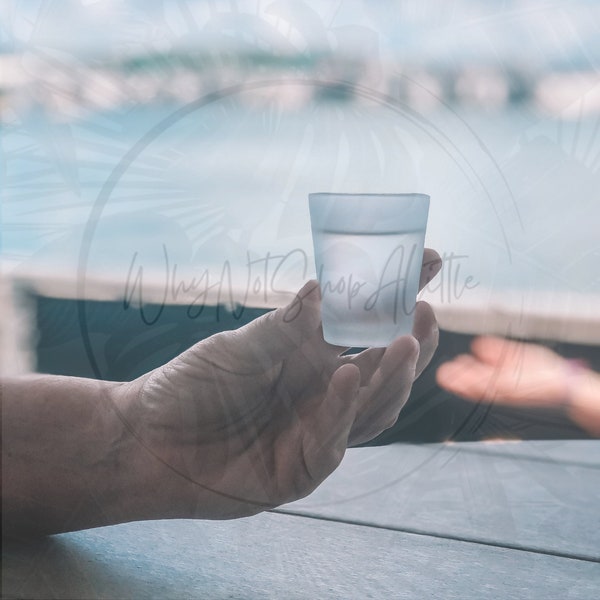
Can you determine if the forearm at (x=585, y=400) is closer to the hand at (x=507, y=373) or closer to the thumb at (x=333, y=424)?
the hand at (x=507, y=373)

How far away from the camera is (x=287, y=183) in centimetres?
76

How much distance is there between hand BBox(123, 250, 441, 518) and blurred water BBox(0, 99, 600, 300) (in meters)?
0.09

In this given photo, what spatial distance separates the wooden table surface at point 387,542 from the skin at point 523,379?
0.17 ft

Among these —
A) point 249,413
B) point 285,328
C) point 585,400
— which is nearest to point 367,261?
point 285,328

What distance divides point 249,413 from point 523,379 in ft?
1.03

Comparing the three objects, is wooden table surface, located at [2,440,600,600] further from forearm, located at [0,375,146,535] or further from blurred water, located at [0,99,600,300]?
blurred water, located at [0,99,600,300]

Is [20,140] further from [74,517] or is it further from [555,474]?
[555,474]

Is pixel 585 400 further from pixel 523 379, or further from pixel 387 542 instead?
pixel 387 542

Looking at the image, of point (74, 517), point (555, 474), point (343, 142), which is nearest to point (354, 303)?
point (343, 142)

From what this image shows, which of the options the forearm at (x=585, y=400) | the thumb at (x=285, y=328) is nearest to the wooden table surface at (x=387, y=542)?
the forearm at (x=585, y=400)

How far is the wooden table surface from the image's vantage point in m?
0.66

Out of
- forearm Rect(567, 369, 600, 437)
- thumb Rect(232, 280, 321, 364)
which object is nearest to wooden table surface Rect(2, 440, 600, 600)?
forearm Rect(567, 369, 600, 437)

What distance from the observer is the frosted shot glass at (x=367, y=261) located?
1.84 feet

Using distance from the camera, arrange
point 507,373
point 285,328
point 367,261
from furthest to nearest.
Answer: point 507,373 → point 285,328 → point 367,261
